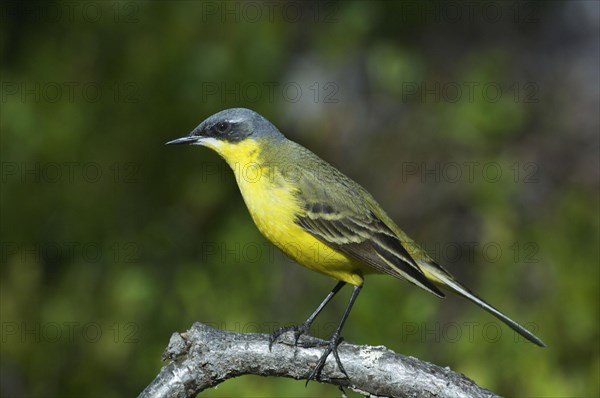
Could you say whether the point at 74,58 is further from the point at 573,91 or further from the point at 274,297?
the point at 573,91

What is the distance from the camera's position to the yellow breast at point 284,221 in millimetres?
4688

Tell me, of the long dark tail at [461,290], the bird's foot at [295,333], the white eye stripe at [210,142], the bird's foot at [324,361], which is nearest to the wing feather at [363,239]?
the long dark tail at [461,290]

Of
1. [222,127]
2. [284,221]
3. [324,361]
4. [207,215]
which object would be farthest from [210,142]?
[324,361]

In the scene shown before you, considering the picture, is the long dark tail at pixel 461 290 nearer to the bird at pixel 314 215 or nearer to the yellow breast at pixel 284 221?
the bird at pixel 314 215

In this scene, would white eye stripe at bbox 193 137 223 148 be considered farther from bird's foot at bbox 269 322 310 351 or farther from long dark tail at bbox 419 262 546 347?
long dark tail at bbox 419 262 546 347

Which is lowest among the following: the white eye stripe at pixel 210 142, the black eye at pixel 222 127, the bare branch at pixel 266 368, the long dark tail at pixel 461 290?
the bare branch at pixel 266 368

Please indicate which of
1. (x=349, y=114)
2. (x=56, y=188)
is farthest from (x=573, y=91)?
(x=56, y=188)

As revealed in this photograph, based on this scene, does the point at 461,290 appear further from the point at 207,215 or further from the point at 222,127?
the point at 207,215

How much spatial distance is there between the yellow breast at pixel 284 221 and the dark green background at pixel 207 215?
1.86ft

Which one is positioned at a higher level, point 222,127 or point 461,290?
point 222,127

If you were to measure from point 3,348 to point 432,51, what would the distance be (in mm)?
7264

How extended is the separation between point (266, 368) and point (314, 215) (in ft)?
4.06

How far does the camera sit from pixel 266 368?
375cm

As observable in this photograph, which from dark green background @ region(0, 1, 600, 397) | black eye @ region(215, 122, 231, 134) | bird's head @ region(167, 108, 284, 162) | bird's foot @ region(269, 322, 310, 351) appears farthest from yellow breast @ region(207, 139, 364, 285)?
dark green background @ region(0, 1, 600, 397)
